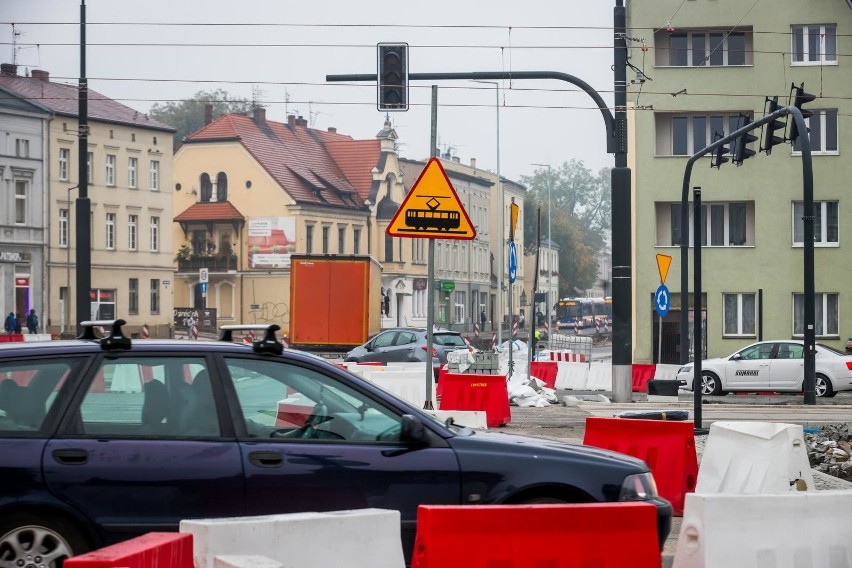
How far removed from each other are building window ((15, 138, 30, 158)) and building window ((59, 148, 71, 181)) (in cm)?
235

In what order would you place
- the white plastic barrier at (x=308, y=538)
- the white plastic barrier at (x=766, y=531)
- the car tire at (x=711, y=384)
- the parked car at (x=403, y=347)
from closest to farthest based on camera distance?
1. the white plastic barrier at (x=308, y=538)
2. the white plastic barrier at (x=766, y=531)
3. the car tire at (x=711, y=384)
4. the parked car at (x=403, y=347)

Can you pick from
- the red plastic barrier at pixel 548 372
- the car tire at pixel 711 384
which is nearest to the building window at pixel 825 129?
the car tire at pixel 711 384

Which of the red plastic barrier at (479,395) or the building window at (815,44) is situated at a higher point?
the building window at (815,44)

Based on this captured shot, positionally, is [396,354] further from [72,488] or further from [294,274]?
[72,488]

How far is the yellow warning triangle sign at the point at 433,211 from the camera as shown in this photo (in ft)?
48.1

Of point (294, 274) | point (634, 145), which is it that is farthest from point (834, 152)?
point (294, 274)

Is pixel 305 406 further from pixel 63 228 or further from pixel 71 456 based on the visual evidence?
pixel 63 228

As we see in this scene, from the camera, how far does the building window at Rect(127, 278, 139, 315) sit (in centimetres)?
7762

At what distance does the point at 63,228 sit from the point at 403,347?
137 ft

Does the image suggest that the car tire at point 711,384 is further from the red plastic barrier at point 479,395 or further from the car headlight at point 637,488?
the car headlight at point 637,488

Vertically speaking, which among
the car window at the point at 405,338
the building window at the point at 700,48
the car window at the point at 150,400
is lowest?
the car window at the point at 405,338

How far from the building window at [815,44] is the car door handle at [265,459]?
140 feet

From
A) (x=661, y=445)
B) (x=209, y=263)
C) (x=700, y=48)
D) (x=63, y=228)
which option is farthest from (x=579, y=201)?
(x=661, y=445)

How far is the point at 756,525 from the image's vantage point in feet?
21.6
